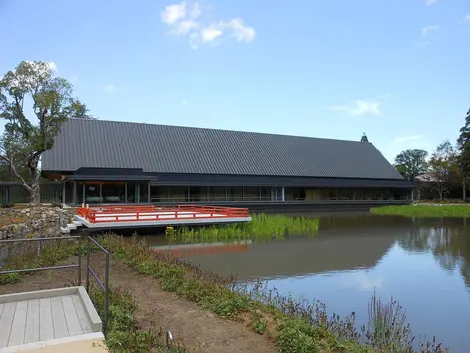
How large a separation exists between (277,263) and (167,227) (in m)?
7.28

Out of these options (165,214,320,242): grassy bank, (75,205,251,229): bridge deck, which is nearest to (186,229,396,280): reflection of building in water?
(165,214,320,242): grassy bank

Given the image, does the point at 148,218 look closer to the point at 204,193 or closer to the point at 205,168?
the point at 204,193

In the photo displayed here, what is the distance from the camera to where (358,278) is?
9.98 m

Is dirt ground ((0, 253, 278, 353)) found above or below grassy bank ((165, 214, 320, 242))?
above

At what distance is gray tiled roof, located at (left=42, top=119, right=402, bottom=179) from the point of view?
101 ft

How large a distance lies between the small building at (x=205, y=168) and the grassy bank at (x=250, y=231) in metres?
11.4

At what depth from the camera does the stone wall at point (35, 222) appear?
45.9ft

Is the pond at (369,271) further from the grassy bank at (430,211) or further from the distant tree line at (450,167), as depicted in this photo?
the distant tree line at (450,167)

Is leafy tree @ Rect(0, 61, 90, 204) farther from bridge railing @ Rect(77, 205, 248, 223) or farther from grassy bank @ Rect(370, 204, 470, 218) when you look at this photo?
grassy bank @ Rect(370, 204, 470, 218)

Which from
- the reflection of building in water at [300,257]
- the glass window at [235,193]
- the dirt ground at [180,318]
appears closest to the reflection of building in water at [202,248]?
the reflection of building in water at [300,257]

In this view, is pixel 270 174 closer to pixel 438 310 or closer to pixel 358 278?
pixel 358 278

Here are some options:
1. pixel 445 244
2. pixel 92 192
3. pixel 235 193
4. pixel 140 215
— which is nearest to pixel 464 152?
pixel 235 193

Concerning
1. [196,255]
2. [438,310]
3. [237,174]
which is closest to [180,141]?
[237,174]

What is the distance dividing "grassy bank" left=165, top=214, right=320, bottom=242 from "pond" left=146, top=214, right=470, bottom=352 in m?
0.97
